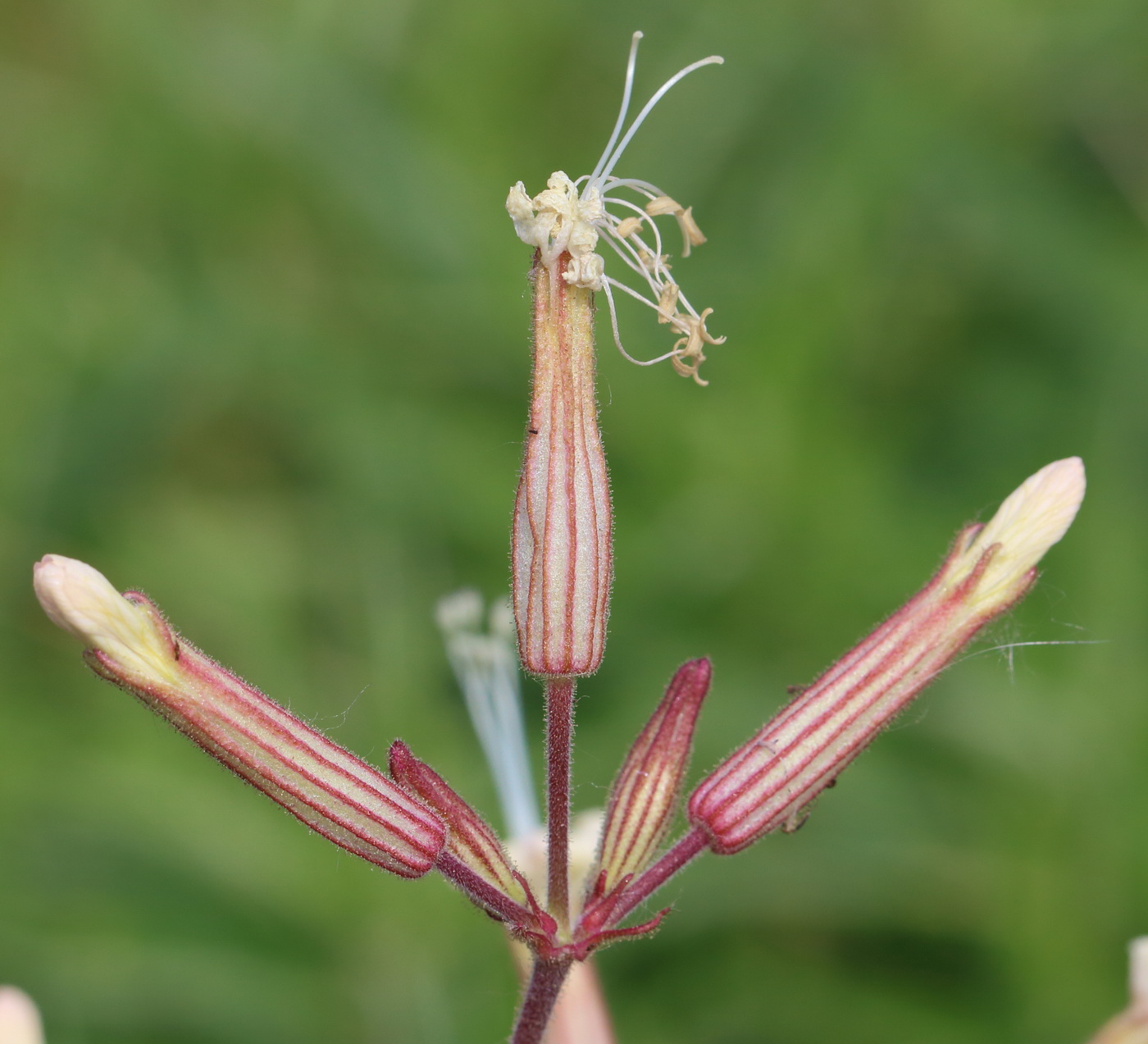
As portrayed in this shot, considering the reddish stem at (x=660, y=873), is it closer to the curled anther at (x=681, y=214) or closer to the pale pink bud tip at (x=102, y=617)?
the pale pink bud tip at (x=102, y=617)

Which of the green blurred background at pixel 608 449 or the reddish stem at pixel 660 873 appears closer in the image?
the reddish stem at pixel 660 873

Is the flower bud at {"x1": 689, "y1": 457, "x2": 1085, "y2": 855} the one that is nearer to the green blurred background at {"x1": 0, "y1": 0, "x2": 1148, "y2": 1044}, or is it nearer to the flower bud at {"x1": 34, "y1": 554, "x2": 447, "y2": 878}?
the flower bud at {"x1": 34, "y1": 554, "x2": 447, "y2": 878}

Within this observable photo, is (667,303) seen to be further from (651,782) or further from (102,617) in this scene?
(102,617)

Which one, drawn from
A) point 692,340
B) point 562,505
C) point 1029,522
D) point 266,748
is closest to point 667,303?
point 692,340

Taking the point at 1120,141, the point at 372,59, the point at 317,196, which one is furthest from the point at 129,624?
the point at 1120,141

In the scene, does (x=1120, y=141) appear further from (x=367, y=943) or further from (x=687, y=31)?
(x=367, y=943)

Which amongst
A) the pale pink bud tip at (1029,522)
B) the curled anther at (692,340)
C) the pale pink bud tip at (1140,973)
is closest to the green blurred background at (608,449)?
the pale pink bud tip at (1140,973)

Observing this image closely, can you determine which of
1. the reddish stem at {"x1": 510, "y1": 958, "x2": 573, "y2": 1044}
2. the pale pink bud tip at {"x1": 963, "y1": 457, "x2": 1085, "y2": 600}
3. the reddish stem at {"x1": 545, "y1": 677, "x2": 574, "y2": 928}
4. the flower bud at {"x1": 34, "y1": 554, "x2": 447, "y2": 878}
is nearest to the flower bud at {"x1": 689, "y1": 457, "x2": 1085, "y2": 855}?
the pale pink bud tip at {"x1": 963, "y1": 457, "x2": 1085, "y2": 600}
